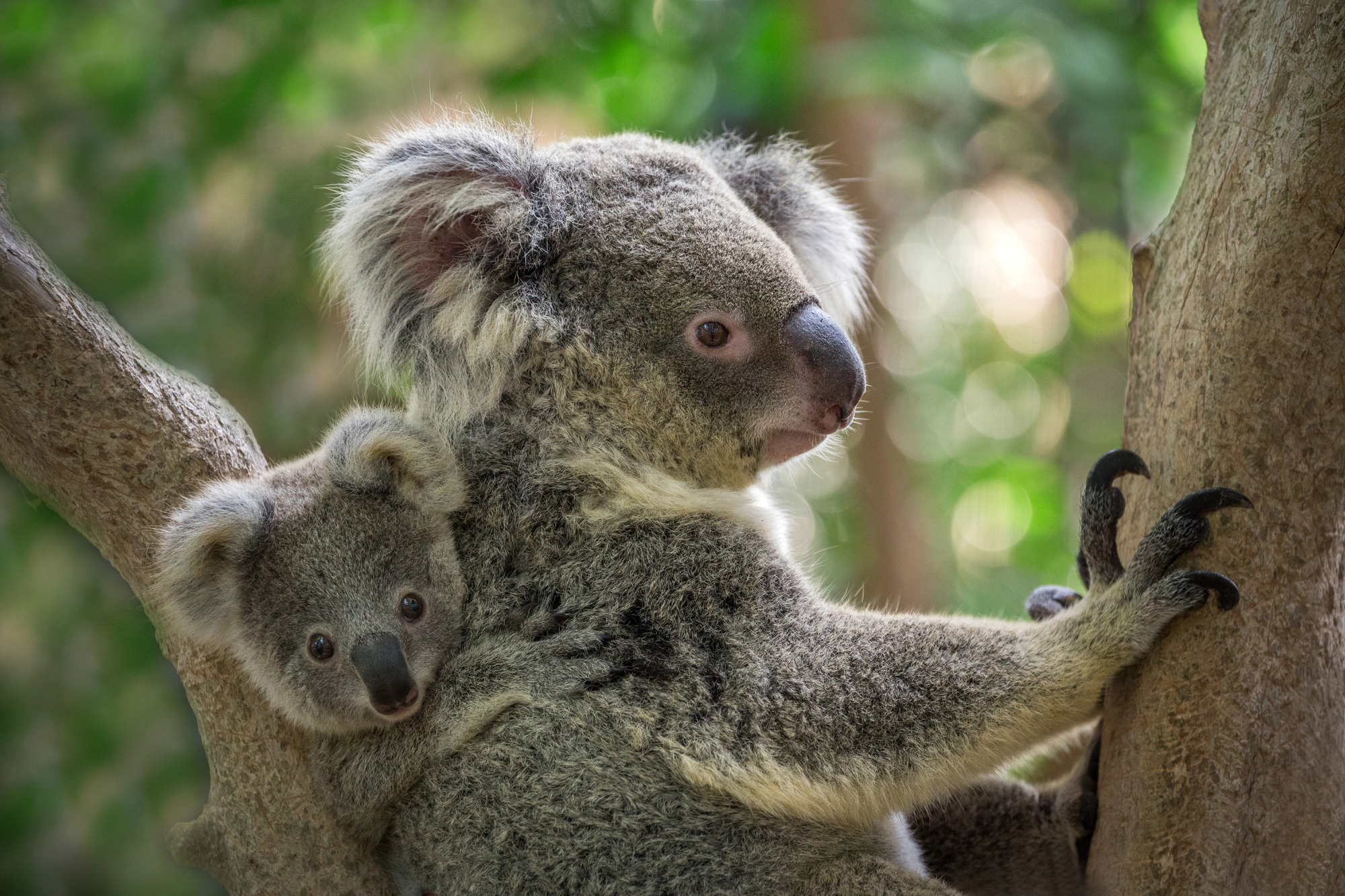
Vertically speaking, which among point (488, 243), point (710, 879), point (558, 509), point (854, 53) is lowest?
point (710, 879)

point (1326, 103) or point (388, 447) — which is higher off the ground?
point (1326, 103)

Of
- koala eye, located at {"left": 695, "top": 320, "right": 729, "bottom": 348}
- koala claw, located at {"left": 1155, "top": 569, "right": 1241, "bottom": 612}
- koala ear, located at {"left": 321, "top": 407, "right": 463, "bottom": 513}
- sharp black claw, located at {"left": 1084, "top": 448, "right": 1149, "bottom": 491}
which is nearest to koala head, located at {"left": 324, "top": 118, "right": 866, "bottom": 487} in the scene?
koala eye, located at {"left": 695, "top": 320, "right": 729, "bottom": 348}

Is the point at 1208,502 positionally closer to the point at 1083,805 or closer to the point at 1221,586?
the point at 1221,586

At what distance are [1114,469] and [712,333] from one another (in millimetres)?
850

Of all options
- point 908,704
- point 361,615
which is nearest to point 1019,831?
point 908,704

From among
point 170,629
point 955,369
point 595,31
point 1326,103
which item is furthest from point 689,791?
Answer: point 955,369

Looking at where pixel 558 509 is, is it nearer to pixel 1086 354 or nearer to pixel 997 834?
pixel 997 834

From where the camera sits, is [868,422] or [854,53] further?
[868,422]

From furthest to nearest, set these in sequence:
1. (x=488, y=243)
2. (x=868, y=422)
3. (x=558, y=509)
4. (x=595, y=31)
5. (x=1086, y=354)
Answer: (x=1086, y=354) < (x=868, y=422) < (x=595, y=31) < (x=488, y=243) < (x=558, y=509)

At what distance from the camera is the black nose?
7.45ft

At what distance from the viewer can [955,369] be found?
817 centimetres

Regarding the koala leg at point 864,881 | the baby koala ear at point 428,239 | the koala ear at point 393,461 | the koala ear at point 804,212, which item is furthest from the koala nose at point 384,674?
the koala ear at point 804,212

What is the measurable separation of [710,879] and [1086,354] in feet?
22.9

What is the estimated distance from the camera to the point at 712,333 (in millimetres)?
2307
